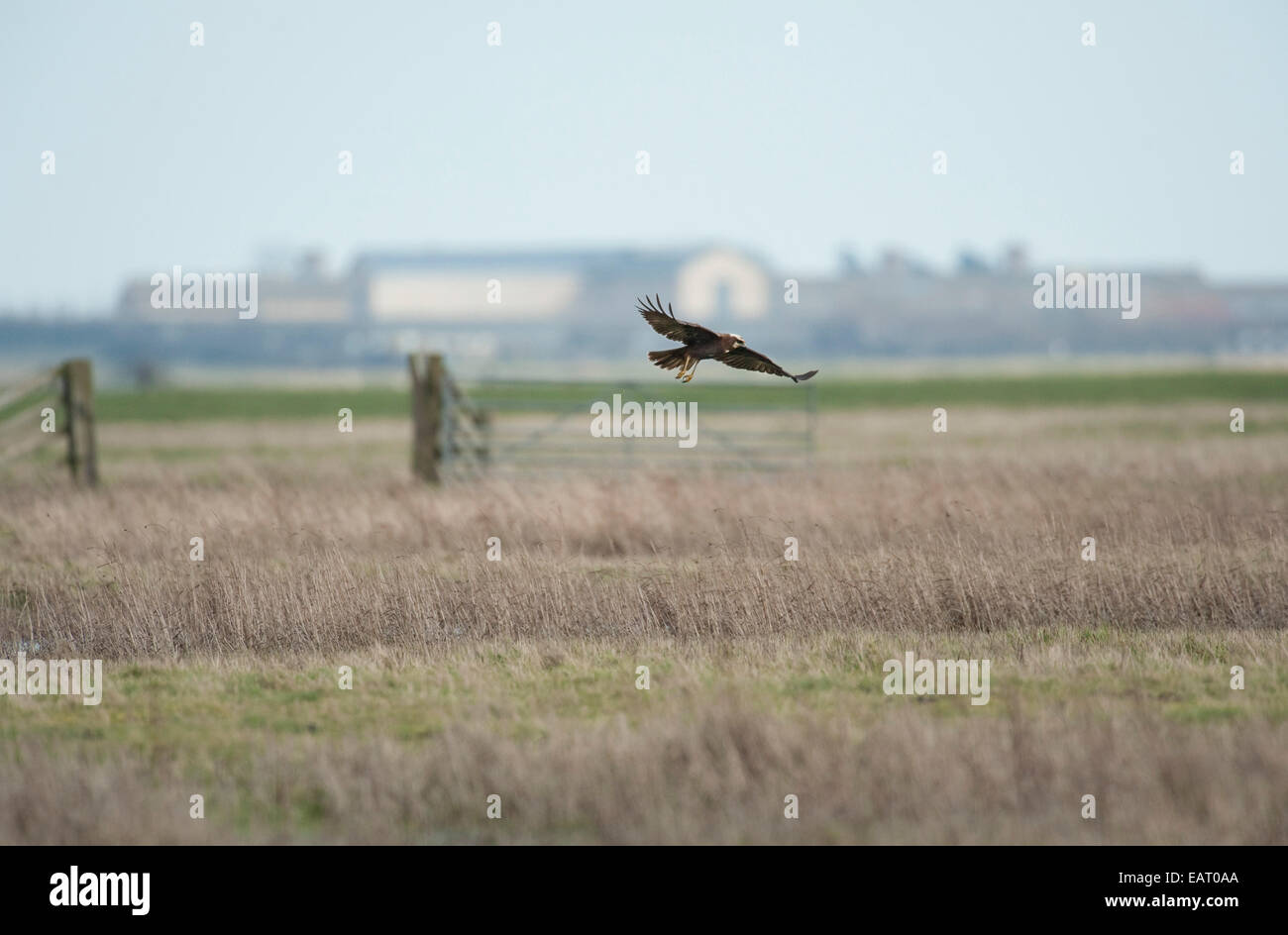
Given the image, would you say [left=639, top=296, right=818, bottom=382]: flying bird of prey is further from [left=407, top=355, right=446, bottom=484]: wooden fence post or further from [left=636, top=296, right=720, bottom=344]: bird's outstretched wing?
[left=407, top=355, right=446, bottom=484]: wooden fence post

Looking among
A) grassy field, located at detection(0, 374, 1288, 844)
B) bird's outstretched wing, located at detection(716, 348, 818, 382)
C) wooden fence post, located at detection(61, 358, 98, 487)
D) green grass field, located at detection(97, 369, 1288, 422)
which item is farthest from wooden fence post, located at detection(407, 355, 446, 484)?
green grass field, located at detection(97, 369, 1288, 422)

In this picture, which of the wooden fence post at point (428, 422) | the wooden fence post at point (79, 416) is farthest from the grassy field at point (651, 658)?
the wooden fence post at point (79, 416)

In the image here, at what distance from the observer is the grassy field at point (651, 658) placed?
6625 millimetres

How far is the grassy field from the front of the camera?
6625 millimetres

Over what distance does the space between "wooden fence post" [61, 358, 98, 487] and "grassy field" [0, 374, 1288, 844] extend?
6.14 ft

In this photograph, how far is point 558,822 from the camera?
6598 millimetres

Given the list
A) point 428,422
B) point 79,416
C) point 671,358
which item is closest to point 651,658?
point 671,358

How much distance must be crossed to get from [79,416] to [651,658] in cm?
1390

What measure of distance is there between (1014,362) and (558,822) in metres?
109

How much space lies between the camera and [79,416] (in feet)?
65.7

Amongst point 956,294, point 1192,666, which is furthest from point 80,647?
point 956,294

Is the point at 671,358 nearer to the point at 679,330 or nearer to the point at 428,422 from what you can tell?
the point at 679,330

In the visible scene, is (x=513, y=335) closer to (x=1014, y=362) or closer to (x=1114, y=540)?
(x=1014, y=362)

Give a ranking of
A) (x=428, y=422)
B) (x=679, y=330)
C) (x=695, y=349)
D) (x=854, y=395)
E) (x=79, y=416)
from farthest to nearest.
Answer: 1. (x=854, y=395)
2. (x=79, y=416)
3. (x=428, y=422)
4. (x=695, y=349)
5. (x=679, y=330)
